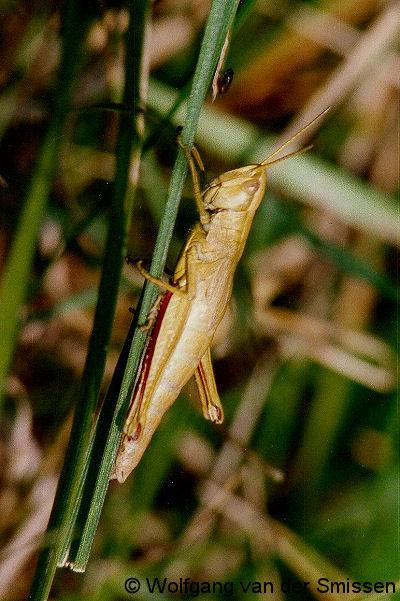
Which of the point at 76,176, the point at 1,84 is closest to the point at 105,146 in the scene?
the point at 76,176

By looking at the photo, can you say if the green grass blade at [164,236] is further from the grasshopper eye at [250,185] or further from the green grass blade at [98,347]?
the grasshopper eye at [250,185]

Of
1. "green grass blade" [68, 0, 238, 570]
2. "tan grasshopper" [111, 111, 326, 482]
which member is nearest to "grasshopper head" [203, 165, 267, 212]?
"tan grasshopper" [111, 111, 326, 482]

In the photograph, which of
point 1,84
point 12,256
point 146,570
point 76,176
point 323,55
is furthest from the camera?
point 323,55

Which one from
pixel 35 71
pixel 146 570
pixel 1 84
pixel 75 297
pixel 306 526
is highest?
pixel 35 71

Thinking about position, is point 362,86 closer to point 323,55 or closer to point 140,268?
point 323,55

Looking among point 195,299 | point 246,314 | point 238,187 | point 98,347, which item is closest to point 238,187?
point 238,187

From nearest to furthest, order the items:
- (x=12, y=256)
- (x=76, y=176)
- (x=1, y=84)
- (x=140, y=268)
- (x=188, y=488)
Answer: (x=140, y=268) → (x=12, y=256) → (x=1, y=84) → (x=76, y=176) → (x=188, y=488)

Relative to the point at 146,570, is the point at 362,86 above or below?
above

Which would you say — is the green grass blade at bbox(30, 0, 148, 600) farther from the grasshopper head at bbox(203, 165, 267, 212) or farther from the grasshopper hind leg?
the grasshopper hind leg

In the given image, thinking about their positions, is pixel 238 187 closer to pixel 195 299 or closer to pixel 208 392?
pixel 195 299
